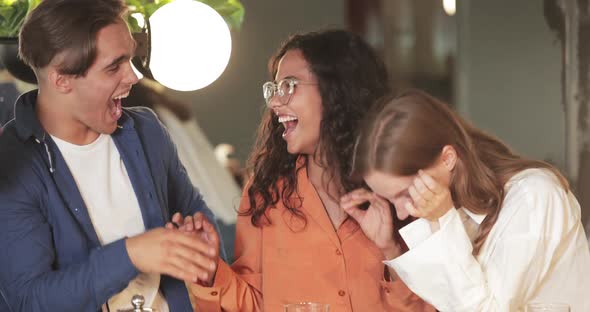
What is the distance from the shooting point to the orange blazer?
2623 millimetres

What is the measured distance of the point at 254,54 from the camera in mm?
7066

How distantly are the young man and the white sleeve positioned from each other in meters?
0.57

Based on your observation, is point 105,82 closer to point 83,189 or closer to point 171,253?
point 83,189

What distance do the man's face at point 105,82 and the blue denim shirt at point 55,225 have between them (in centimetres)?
11

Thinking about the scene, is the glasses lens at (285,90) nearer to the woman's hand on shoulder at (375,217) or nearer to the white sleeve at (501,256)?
the woman's hand on shoulder at (375,217)

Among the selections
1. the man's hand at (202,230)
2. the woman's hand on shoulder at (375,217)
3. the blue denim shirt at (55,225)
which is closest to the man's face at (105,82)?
the blue denim shirt at (55,225)

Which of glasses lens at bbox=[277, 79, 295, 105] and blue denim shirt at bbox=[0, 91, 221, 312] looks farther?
glasses lens at bbox=[277, 79, 295, 105]

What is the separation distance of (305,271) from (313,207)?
7.2 inches

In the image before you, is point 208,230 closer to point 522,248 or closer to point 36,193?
point 36,193

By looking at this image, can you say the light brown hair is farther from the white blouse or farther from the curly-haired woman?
the curly-haired woman

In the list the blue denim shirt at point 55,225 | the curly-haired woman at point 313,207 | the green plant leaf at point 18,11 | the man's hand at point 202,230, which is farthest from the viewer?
the green plant leaf at point 18,11

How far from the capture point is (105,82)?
8.37ft

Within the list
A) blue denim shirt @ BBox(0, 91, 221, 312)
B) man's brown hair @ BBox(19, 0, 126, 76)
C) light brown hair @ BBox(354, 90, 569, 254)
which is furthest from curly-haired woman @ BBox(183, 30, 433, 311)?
man's brown hair @ BBox(19, 0, 126, 76)

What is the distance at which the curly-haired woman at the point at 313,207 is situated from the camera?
2678 millimetres
